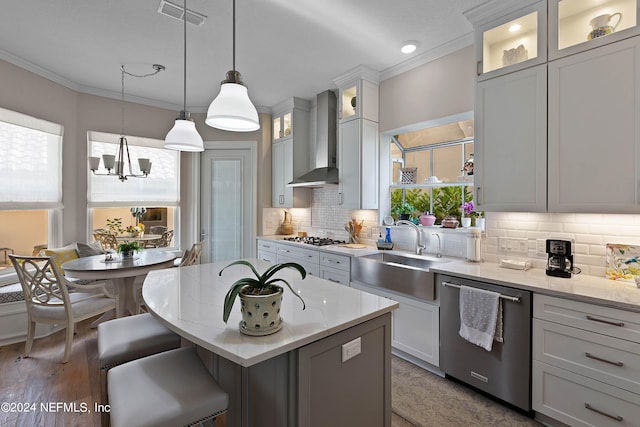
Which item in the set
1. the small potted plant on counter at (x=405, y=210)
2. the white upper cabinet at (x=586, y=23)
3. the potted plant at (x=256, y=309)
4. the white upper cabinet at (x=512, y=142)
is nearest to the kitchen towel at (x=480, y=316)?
the white upper cabinet at (x=512, y=142)

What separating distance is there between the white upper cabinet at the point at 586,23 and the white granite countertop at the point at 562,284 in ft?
4.89

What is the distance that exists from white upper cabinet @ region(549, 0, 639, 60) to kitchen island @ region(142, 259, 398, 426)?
6.73ft

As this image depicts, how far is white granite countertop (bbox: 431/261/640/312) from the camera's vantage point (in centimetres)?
169

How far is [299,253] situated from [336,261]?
27.5 inches

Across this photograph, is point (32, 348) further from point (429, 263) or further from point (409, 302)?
point (429, 263)

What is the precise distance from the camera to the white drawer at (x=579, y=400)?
5.41ft

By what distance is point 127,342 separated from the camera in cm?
173

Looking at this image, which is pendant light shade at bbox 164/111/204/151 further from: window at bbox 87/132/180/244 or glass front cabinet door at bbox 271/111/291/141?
window at bbox 87/132/180/244

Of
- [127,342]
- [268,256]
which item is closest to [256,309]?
[127,342]

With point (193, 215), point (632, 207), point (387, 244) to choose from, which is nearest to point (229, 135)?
point (193, 215)

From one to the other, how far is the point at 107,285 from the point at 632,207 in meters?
4.44

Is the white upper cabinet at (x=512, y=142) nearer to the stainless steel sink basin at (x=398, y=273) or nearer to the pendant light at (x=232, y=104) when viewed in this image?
the stainless steel sink basin at (x=398, y=273)

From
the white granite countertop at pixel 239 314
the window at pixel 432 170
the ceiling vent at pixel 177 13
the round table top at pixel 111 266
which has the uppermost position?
the ceiling vent at pixel 177 13

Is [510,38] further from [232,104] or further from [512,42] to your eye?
[232,104]
